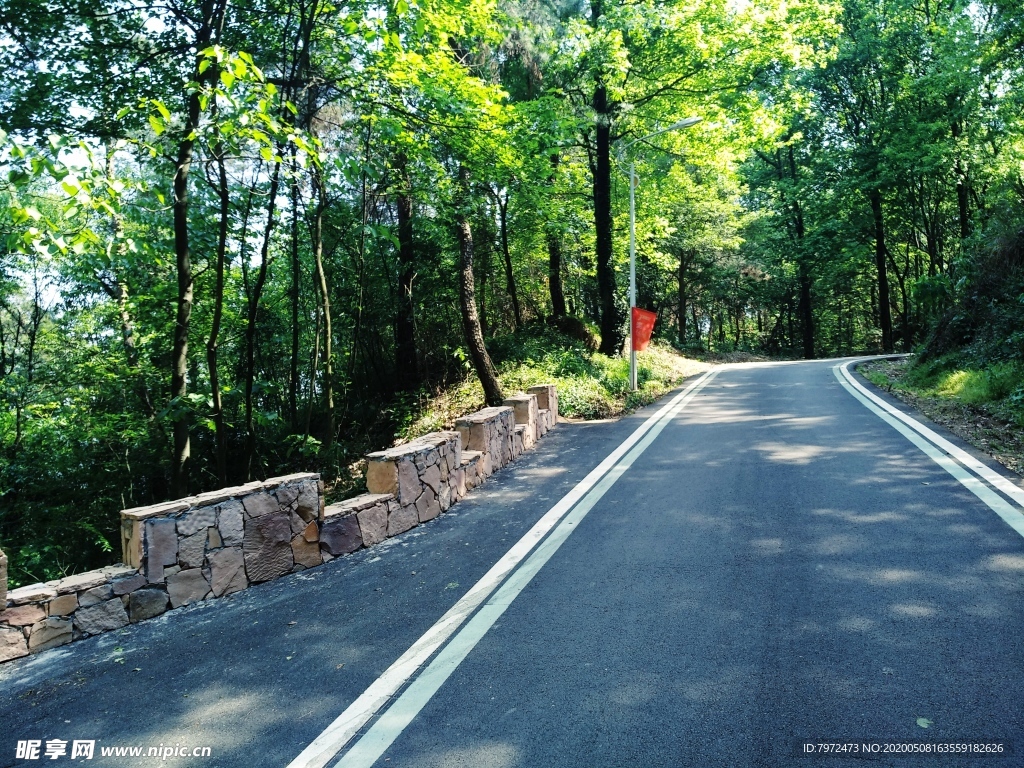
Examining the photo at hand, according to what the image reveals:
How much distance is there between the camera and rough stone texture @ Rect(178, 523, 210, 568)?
192 inches

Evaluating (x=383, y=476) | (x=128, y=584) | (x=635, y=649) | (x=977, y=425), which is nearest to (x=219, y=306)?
(x=383, y=476)

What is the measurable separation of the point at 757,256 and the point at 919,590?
116 feet

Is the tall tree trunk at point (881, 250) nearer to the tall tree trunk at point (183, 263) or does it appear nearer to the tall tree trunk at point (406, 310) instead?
the tall tree trunk at point (406, 310)

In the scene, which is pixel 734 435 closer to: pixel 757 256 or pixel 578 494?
pixel 578 494

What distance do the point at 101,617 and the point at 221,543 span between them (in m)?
0.89

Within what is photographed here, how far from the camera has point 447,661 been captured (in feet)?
12.2

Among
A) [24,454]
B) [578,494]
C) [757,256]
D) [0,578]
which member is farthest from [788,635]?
[757,256]

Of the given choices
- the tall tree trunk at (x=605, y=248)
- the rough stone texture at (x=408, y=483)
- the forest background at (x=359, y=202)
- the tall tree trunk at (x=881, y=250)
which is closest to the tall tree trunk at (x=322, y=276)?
the forest background at (x=359, y=202)

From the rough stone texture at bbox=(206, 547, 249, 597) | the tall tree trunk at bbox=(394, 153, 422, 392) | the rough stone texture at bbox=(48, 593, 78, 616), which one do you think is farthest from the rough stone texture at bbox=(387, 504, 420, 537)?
the tall tree trunk at bbox=(394, 153, 422, 392)

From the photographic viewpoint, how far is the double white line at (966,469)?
18.2ft

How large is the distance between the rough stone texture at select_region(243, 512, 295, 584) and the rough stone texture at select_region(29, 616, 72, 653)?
1.24m

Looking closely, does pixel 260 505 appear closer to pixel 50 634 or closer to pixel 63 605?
pixel 63 605

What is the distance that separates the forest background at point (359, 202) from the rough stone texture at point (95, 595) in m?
2.39

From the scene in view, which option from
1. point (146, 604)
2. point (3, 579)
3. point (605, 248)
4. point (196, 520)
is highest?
point (605, 248)
